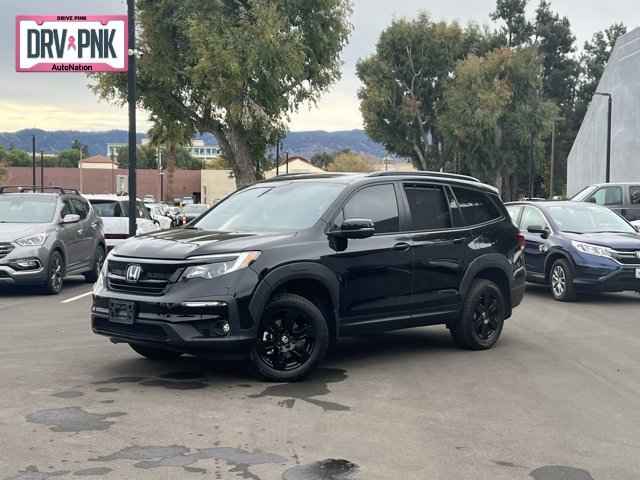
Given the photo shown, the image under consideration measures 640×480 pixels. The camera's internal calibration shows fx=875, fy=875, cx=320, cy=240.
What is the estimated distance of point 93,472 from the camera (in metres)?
4.88

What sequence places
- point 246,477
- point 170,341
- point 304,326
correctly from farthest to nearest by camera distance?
point 304,326 < point 170,341 < point 246,477

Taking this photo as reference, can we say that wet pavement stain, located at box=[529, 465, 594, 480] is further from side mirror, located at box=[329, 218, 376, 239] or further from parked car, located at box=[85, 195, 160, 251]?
parked car, located at box=[85, 195, 160, 251]

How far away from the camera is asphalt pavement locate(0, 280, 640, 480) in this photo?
509 centimetres

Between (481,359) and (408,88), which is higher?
(408,88)

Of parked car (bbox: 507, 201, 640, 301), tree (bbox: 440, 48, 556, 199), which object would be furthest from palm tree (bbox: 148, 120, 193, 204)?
tree (bbox: 440, 48, 556, 199)

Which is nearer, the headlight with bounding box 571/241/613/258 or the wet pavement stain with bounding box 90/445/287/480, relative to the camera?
the wet pavement stain with bounding box 90/445/287/480

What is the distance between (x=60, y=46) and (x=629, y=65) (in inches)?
1342

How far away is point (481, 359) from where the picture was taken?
8727 millimetres

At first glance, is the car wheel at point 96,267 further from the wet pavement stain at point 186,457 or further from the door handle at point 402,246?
the wet pavement stain at point 186,457

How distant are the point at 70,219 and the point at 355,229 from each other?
29.0ft

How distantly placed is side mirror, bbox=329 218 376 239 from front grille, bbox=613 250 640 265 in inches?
277

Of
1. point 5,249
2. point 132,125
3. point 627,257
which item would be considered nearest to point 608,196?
point 627,257

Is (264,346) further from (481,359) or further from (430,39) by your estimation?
(430,39)

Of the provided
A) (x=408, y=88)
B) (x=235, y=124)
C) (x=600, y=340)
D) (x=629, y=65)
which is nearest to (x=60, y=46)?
(x=235, y=124)
